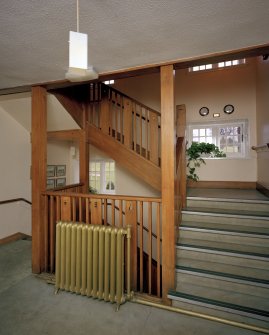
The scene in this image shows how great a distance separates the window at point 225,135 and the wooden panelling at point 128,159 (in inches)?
82.0

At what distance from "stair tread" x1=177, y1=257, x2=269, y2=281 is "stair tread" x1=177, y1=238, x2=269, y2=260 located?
0.50 ft

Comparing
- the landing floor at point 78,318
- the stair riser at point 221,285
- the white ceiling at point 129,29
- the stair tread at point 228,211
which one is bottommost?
the landing floor at point 78,318

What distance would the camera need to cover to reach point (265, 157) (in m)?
3.60

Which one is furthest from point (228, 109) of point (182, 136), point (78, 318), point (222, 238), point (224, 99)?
point (78, 318)

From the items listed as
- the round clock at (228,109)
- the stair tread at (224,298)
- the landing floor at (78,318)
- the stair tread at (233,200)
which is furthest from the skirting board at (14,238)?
the round clock at (228,109)

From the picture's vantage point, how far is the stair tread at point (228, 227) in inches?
95.4

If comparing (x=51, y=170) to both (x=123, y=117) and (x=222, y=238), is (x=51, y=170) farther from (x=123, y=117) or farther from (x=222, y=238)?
(x=222, y=238)

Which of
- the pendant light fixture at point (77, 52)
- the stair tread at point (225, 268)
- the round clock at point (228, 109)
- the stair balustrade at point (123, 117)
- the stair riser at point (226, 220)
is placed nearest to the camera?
the pendant light fixture at point (77, 52)

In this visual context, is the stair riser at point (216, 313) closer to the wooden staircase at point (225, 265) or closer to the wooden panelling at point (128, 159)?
the wooden staircase at point (225, 265)

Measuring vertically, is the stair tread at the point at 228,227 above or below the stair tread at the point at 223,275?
above

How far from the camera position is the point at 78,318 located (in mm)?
1998

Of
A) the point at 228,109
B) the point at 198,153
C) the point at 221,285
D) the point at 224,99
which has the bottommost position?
the point at 221,285

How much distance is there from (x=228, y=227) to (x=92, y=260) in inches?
65.3

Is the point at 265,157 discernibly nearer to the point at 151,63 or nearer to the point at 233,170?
the point at 233,170
